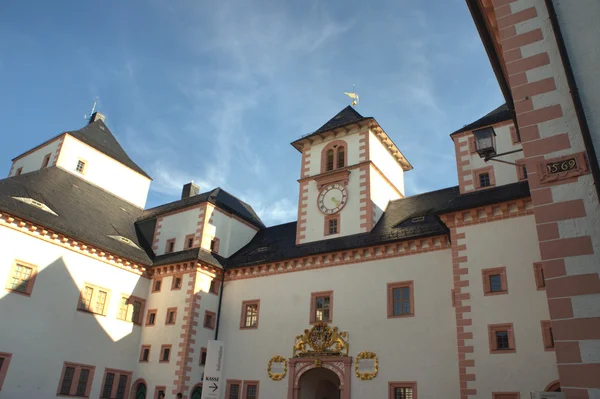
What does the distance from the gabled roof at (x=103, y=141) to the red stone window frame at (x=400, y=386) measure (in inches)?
1130

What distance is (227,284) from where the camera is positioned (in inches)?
1222

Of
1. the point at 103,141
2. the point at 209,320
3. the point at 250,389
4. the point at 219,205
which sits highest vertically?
the point at 103,141

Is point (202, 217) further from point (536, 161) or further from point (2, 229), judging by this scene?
point (536, 161)

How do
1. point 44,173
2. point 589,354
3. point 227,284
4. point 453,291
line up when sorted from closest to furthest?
1. point 589,354
2. point 453,291
3. point 227,284
4. point 44,173

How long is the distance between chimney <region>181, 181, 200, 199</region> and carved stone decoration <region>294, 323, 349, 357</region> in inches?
705

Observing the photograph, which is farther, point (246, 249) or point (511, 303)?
point (246, 249)

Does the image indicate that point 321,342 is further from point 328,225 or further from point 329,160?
point 329,160

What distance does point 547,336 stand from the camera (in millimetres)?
17953

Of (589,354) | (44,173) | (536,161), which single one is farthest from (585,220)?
(44,173)

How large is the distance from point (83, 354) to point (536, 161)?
82.6 feet

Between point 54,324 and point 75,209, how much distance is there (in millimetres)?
7865

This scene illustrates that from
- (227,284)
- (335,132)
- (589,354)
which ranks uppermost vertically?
(335,132)

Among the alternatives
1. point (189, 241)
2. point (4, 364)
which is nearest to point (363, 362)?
point (189, 241)

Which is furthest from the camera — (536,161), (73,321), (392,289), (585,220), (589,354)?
(73,321)
